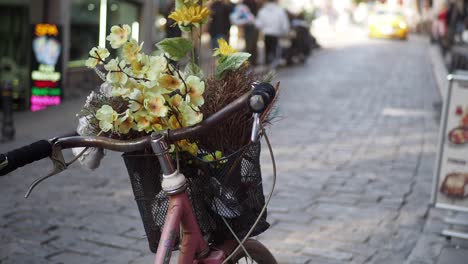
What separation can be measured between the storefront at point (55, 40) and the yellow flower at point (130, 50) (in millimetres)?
7771

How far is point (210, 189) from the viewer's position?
8.09ft

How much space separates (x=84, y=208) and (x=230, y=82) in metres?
3.51

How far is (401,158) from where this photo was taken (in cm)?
812

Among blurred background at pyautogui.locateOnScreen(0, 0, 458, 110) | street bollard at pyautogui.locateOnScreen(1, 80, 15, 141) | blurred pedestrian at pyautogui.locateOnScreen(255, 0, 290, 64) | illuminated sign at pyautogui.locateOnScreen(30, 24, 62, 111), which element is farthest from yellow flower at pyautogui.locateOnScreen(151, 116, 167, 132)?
blurred pedestrian at pyautogui.locateOnScreen(255, 0, 290, 64)

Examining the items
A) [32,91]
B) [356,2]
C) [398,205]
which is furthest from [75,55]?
[356,2]

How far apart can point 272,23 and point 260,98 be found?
16387mm

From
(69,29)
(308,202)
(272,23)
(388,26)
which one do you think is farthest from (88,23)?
(388,26)

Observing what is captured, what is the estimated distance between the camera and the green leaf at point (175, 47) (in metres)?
2.50

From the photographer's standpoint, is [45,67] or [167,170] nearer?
[167,170]

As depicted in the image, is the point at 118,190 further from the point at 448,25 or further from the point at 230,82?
the point at 448,25

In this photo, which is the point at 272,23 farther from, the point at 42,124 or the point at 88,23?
the point at 42,124

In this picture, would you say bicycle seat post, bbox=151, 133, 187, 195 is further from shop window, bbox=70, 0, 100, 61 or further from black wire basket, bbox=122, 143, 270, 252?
shop window, bbox=70, 0, 100, 61

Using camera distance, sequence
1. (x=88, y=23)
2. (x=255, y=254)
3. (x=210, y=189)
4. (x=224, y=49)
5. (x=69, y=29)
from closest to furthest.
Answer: (x=210, y=189), (x=224, y=49), (x=255, y=254), (x=69, y=29), (x=88, y=23)

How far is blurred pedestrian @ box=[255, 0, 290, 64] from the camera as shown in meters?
18.3
